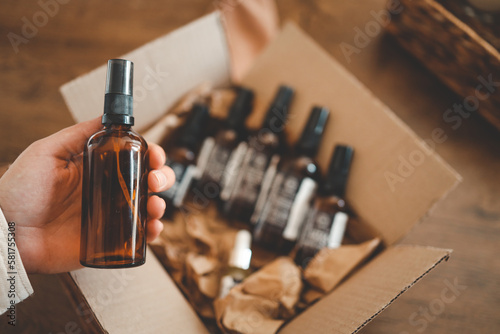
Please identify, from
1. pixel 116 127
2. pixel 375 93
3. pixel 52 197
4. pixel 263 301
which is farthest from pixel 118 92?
pixel 375 93

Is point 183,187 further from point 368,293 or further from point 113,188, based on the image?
point 368,293

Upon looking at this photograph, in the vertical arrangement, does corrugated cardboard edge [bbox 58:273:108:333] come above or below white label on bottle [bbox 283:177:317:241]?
below

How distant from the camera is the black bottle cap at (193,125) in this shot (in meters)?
0.81

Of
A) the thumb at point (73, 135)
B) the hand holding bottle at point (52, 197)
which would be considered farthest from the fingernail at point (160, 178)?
the thumb at point (73, 135)

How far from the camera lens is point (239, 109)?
825mm

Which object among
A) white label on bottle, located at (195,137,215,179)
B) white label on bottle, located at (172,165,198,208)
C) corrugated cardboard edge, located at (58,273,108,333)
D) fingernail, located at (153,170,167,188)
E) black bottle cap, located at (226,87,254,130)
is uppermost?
black bottle cap, located at (226,87,254,130)

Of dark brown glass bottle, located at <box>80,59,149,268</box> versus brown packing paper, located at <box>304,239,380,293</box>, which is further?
brown packing paper, located at <box>304,239,380,293</box>

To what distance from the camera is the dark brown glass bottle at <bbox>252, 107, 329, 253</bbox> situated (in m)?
0.76

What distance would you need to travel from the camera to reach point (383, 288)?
1.81 ft

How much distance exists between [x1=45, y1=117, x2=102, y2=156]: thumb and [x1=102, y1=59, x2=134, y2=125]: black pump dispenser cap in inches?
3.0

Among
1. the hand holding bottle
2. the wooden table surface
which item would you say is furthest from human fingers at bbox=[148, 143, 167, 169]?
the wooden table surface

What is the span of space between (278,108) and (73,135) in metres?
0.40

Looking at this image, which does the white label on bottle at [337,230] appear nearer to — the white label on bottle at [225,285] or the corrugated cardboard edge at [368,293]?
the corrugated cardboard edge at [368,293]

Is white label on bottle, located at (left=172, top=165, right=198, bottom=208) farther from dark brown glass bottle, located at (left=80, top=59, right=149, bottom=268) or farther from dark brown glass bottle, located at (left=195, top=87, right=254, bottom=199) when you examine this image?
dark brown glass bottle, located at (left=80, top=59, right=149, bottom=268)
